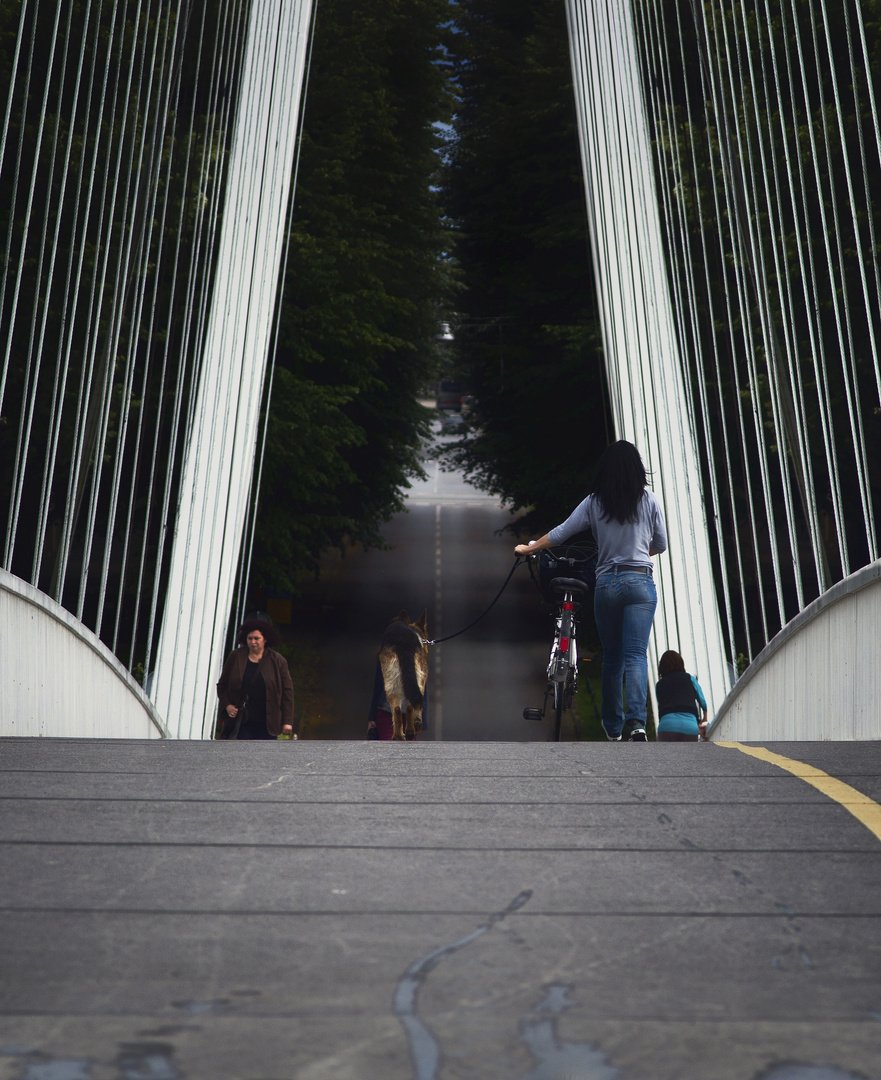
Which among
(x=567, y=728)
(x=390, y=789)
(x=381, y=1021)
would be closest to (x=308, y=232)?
(x=567, y=728)

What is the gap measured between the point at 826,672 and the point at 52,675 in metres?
3.33

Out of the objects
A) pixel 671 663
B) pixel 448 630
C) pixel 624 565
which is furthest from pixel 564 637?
pixel 448 630

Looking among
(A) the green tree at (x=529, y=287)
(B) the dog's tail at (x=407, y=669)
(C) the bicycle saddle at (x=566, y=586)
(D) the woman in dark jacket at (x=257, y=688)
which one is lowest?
(D) the woman in dark jacket at (x=257, y=688)

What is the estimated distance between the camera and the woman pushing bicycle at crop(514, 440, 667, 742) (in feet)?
18.3

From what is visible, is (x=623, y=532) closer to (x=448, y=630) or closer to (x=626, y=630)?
(x=626, y=630)

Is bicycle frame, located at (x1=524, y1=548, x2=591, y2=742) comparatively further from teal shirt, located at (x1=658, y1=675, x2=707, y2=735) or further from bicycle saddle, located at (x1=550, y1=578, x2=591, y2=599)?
teal shirt, located at (x1=658, y1=675, x2=707, y2=735)

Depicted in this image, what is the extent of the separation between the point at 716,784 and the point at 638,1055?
163cm

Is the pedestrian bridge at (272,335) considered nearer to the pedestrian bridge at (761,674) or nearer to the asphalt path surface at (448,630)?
the pedestrian bridge at (761,674)

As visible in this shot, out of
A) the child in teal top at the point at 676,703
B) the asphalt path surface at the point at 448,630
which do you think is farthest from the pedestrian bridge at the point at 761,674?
the asphalt path surface at the point at 448,630

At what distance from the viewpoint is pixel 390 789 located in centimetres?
298

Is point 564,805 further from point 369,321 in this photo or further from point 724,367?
point 369,321

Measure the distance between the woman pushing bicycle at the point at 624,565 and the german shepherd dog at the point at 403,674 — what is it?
2.44 meters

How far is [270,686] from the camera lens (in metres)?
6.81

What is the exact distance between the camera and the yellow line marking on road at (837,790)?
2609 mm
